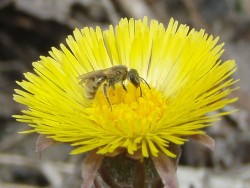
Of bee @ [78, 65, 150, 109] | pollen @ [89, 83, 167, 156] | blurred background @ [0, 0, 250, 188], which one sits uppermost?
blurred background @ [0, 0, 250, 188]

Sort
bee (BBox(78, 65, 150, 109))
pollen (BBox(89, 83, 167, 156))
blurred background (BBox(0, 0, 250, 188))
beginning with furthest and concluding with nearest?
blurred background (BBox(0, 0, 250, 188)), bee (BBox(78, 65, 150, 109)), pollen (BBox(89, 83, 167, 156))

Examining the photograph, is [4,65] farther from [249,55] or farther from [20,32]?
[249,55]

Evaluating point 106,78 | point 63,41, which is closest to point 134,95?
point 106,78

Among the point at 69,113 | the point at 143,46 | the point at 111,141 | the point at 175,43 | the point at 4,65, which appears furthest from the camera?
the point at 4,65

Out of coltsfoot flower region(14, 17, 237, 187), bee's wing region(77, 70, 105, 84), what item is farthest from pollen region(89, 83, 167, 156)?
bee's wing region(77, 70, 105, 84)

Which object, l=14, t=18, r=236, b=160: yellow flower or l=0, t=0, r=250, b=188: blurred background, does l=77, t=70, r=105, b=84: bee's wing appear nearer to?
l=14, t=18, r=236, b=160: yellow flower

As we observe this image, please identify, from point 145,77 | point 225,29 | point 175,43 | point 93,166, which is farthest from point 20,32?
point 93,166

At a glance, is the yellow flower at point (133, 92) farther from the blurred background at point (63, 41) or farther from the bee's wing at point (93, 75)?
the blurred background at point (63, 41)
